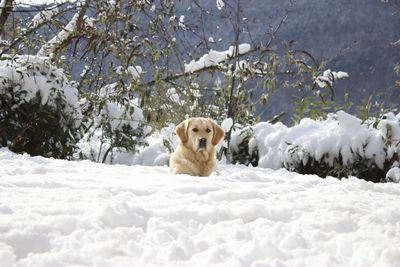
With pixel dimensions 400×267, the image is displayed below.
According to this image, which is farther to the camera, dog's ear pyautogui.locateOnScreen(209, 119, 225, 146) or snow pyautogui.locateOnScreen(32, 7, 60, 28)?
snow pyautogui.locateOnScreen(32, 7, 60, 28)

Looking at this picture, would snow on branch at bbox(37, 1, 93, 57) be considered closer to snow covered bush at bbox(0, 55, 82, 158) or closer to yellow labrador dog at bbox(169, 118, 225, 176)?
snow covered bush at bbox(0, 55, 82, 158)

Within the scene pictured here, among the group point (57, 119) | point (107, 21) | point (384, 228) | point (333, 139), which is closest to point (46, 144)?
point (57, 119)

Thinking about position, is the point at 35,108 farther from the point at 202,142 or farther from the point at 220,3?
the point at 220,3

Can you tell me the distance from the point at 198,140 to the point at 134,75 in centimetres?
185

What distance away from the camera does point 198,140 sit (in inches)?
162

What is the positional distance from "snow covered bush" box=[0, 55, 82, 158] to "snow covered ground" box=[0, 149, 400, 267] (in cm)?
296

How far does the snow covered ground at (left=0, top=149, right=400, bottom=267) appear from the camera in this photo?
1387mm

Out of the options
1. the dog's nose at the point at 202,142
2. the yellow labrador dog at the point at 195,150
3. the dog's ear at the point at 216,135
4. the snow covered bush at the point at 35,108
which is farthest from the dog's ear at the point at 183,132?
the snow covered bush at the point at 35,108

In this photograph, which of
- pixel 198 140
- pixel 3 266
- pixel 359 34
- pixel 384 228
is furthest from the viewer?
pixel 359 34

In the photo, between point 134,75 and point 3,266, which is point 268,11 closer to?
point 134,75

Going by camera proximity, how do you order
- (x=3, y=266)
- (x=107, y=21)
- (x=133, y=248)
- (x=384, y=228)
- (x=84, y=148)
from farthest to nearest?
1. (x=84, y=148)
2. (x=107, y=21)
3. (x=384, y=228)
4. (x=133, y=248)
5. (x=3, y=266)

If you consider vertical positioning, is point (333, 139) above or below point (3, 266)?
above

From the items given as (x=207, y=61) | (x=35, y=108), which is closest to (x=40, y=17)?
(x=35, y=108)

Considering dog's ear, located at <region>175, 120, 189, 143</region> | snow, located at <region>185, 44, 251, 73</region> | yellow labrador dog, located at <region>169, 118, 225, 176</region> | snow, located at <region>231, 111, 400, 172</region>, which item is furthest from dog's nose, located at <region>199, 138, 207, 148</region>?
snow, located at <region>185, 44, 251, 73</region>
